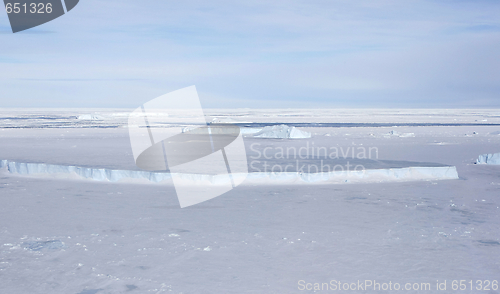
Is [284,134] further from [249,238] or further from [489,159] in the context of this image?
[249,238]

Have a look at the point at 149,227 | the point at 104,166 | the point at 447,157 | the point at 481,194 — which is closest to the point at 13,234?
the point at 149,227

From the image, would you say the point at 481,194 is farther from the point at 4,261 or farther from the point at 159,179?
the point at 4,261

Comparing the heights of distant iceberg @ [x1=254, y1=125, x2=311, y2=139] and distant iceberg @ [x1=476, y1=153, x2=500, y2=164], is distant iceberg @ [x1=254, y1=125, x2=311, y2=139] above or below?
below

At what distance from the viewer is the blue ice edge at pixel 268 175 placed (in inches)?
248

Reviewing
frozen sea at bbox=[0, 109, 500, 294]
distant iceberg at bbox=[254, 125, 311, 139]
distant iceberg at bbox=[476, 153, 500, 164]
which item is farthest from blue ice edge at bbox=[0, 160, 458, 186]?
distant iceberg at bbox=[254, 125, 311, 139]

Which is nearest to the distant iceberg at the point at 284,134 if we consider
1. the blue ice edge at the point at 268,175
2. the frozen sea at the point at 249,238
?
the blue ice edge at the point at 268,175

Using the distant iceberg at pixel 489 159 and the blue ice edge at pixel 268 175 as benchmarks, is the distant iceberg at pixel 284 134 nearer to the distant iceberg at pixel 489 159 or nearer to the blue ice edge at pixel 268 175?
the distant iceberg at pixel 489 159

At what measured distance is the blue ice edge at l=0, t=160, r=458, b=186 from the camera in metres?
6.29

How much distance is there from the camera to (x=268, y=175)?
6.49 metres

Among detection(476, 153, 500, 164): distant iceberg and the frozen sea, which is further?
detection(476, 153, 500, 164): distant iceberg

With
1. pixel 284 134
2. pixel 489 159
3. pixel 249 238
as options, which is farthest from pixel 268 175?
pixel 284 134

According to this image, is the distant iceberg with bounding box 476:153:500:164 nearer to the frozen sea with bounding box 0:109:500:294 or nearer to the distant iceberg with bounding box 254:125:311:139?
the frozen sea with bounding box 0:109:500:294

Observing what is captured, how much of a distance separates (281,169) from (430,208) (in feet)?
8.80

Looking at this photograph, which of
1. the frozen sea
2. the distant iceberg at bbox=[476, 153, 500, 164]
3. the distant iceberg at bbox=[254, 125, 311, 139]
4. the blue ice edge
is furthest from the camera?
the distant iceberg at bbox=[254, 125, 311, 139]
